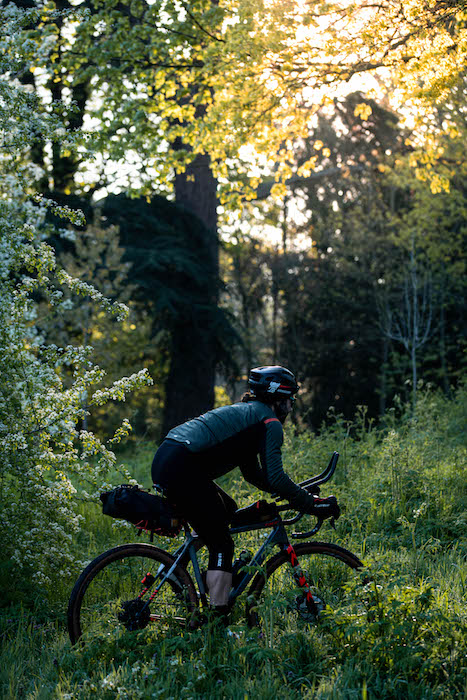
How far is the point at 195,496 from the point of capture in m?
4.51

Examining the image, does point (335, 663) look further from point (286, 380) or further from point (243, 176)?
point (243, 176)

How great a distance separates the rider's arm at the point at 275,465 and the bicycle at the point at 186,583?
0.13 m

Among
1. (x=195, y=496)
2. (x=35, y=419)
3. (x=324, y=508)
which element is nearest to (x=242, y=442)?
(x=195, y=496)

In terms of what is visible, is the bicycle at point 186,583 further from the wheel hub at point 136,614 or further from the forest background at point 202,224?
the forest background at point 202,224

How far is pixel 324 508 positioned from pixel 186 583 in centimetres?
97

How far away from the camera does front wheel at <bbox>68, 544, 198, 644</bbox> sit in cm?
451

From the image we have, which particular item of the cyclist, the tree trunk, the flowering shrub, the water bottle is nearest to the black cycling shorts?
the cyclist

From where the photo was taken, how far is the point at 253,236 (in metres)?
22.8

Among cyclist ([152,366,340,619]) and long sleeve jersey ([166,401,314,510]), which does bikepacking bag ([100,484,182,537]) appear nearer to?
cyclist ([152,366,340,619])

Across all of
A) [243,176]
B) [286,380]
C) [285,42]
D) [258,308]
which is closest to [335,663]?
[286,380]

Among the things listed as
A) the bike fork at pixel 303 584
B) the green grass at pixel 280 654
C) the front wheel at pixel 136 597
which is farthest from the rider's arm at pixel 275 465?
the front wheel at pixel 136 597

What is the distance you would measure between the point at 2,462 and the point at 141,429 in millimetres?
12571

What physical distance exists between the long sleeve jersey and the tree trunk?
10.3 meters

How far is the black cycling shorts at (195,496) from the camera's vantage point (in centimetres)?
451
